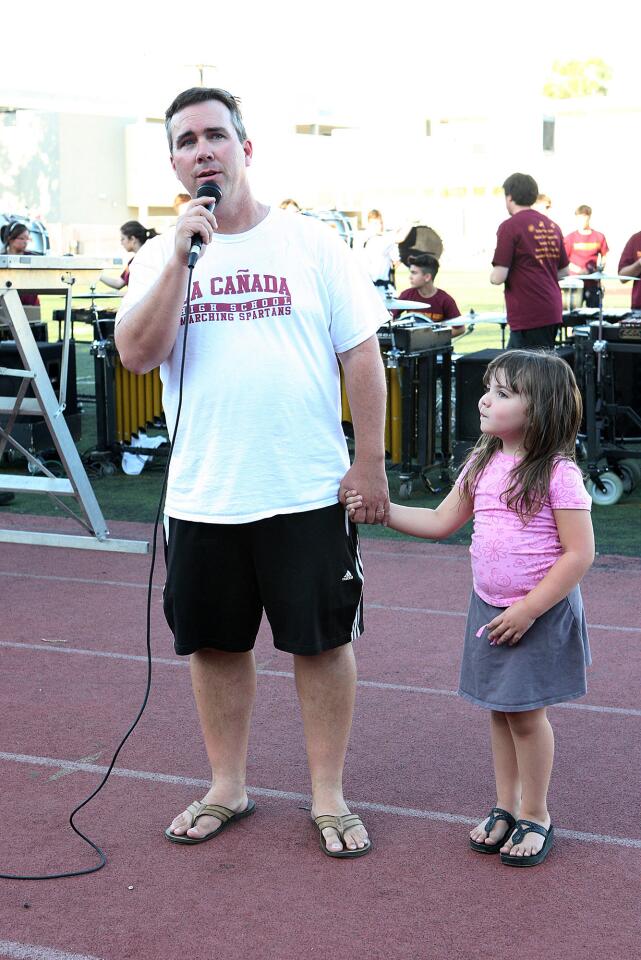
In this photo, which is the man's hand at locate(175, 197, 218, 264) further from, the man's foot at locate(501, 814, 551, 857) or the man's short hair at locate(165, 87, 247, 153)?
the man's foot at locate(501, 814, 551, 857)

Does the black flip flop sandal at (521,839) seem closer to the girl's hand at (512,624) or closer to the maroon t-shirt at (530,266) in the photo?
the girl's hand at (512,624)

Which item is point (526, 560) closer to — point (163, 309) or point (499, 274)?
point (163, 309)

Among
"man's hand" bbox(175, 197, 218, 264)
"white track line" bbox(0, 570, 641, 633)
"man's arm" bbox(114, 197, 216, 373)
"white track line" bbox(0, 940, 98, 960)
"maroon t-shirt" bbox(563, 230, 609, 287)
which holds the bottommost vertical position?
"white track line" bbox(0, 570, 641, 633)

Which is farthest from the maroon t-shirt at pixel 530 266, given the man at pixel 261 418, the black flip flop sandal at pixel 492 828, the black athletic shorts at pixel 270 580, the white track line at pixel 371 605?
the black flip flop sandal at pixel 492 828

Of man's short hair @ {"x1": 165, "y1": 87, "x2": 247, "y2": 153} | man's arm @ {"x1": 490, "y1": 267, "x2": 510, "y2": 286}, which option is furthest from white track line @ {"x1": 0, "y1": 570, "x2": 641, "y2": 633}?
man's arm @ {"x1": 490, "y1": 267, "x2": 510, "y2": 286}

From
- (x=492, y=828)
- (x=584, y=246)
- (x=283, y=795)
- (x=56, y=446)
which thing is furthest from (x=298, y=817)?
(x=584, y=246)

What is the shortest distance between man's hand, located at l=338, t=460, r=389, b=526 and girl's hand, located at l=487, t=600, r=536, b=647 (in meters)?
0.45

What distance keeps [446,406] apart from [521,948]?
657 cm

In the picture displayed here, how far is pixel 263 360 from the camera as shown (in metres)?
3.28

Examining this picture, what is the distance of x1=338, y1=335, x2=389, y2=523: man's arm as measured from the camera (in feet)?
11.1

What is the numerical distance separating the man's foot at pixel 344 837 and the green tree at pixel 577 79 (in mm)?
122932

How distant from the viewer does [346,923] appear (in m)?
3.11

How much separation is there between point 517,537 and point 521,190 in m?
6.94

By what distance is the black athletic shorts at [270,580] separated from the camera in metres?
3.38
